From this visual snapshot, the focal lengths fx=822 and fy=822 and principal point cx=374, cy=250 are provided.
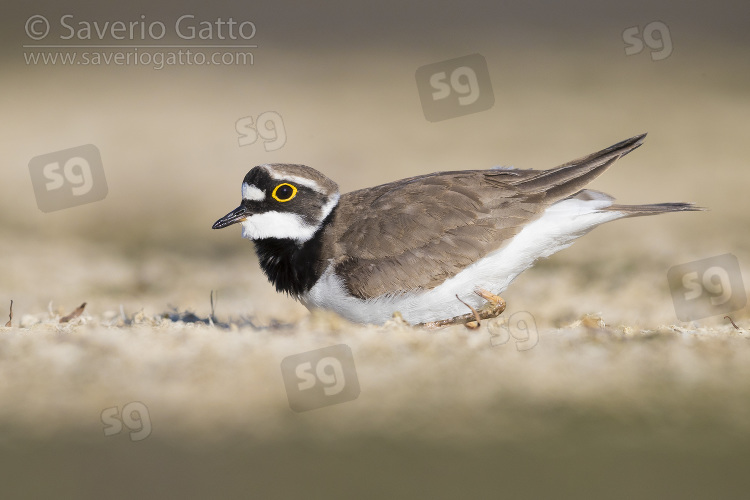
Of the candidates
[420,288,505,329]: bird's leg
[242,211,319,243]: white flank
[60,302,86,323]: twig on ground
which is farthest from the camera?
[60,302,86,323]: twig on ground

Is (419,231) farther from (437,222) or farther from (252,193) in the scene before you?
(252,193)

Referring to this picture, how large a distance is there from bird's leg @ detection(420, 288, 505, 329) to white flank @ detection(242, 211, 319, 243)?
39.1 inches

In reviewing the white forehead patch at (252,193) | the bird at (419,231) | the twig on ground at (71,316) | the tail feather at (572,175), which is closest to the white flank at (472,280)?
the bird at (419,231)

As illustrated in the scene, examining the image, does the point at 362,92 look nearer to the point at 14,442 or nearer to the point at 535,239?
the point at 535,239

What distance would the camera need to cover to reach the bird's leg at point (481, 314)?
5.23 metres

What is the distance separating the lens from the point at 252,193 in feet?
18.0

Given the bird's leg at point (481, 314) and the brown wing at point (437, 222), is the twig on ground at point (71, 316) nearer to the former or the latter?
the brown wing at point (437, 222)

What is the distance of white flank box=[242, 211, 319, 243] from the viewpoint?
5.48 meters

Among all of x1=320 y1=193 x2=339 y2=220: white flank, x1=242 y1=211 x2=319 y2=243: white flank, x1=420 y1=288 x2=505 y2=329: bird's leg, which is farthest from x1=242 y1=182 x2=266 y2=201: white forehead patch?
x1=420 y1=288 x2=505 y2=329: bird's leg

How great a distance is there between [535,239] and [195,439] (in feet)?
8.59

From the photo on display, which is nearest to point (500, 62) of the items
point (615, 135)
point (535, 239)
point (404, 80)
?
point (404, 80)

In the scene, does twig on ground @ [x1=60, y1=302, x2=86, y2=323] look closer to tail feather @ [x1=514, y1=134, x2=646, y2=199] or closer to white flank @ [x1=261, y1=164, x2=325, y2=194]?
white flank @ [x1=261, y1=164, x2=325, y2=194]

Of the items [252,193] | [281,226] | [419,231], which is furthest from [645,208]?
[252,193]

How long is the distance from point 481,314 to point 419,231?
0.71m
